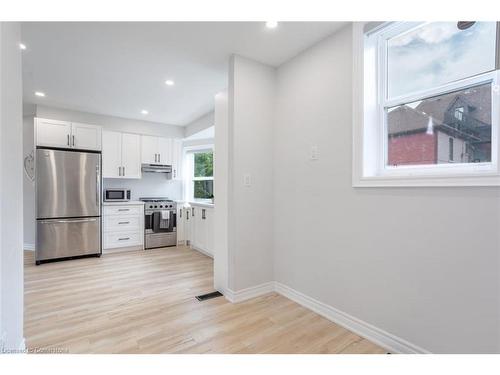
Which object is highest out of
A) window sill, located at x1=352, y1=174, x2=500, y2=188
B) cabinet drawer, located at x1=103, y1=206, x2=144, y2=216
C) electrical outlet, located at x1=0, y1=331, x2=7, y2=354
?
window sill, located at x1=352, y1=174, x2=500, y2=188

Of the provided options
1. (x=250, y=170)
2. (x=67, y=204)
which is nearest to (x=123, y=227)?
(x=67, y=204)

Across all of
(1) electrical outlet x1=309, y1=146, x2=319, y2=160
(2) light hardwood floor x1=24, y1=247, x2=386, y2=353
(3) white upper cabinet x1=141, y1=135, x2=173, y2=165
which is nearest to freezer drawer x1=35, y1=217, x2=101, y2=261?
(2) light hardwood floor x1=24, y1=247, x2=386, y2=353

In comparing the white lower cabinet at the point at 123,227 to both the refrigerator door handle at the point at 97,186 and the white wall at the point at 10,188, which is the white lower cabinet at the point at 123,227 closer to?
the refrigerator door handle at the point at 97,186

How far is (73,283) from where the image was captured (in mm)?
2932

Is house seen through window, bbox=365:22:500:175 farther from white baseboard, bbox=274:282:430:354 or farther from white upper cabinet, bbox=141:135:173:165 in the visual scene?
white upper cabinet, bbox=141:135:173:165

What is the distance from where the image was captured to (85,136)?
411 centimetres

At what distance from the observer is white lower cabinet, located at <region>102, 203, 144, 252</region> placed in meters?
4.28

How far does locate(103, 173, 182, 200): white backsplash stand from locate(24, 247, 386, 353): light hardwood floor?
2.05 metres

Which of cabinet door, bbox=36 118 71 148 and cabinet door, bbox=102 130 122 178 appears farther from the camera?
cabinet door, bbox=102 130 122 178

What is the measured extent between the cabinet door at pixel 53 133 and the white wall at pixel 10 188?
113 inches

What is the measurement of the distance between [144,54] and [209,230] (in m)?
2.62

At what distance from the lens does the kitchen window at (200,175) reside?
203 inches

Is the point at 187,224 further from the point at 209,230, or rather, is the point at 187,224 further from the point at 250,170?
the point at 250,170

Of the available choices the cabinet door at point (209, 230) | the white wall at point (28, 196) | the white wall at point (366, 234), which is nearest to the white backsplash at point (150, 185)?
the white wall at point (28, 196)
